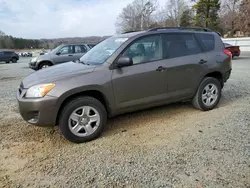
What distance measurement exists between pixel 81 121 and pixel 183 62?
2.23 m

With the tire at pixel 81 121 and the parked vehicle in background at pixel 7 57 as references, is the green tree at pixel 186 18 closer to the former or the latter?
the parked vehicle in background at pixel 7 57

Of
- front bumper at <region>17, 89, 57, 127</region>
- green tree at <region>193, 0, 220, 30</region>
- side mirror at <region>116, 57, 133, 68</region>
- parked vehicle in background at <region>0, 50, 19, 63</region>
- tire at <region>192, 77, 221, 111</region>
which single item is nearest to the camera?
front bumper at <region>17, 89, 57, 127</region>

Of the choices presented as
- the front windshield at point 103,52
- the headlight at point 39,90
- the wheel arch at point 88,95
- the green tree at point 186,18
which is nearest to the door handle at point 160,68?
the front windshield at point 103,52

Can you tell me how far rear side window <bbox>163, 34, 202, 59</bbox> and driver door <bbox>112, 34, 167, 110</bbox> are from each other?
0.15m

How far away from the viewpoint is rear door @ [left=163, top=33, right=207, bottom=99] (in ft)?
14.0

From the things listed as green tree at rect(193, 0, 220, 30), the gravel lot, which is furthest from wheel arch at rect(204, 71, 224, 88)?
green tree at rect(193, 0, 220, 30)

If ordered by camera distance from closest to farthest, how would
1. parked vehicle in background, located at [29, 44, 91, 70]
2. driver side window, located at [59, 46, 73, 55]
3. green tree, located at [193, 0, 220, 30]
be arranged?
parked vehicle in background, located at [29, 44, 91, 70], driver side window, located at [59, 46, 73, 55], green tree, located at [193, 0, 220, 30]

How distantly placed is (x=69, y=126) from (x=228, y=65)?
3713 millimetres

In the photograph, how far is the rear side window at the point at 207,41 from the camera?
4.78 meters

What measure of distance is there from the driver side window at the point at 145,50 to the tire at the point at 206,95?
1.23 meters

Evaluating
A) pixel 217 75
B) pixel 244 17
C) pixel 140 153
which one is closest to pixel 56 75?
pixel 140 153

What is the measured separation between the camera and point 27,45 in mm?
75125

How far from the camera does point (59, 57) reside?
38.0 feet

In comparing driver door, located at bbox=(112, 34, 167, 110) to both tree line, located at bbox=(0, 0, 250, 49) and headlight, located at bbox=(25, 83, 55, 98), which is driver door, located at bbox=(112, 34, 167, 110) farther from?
tree line, located at bbox=(0, 0, 250, 49)
